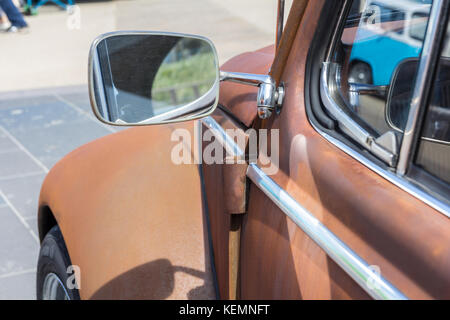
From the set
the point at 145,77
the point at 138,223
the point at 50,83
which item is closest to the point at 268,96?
the point at 145,77

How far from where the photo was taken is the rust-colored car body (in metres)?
0.96

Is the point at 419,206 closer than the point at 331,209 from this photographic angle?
Yes

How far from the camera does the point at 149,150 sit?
1940 millimetres

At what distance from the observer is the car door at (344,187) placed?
0.92 metres

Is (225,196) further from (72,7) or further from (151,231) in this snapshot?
(72,7)

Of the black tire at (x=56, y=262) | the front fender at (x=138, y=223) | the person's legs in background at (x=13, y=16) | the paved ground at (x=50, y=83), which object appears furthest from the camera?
the person's legs in background at (x=13, y=16)

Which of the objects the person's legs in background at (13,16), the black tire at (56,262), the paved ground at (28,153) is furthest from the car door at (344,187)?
the person's legs in background at (13,16)

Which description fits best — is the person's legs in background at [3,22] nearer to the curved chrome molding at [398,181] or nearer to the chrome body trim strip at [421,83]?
the curved chrome molding at [398,181]

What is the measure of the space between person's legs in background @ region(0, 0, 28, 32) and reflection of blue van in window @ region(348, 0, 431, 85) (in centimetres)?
914

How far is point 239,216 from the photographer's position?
1408 mm

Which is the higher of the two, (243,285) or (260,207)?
(260,207)

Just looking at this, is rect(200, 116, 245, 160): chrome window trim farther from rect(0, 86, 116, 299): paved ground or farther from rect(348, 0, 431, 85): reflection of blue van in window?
rect(0, 86, 116, 299): paved ground

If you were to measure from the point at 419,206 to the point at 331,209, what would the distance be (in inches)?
7.7
